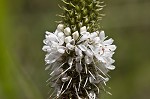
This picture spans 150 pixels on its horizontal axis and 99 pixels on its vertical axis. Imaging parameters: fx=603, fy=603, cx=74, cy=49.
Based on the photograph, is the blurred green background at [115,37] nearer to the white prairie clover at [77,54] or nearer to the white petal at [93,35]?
the white prairie clover at [77,54]

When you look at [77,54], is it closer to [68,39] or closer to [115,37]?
[68,39]

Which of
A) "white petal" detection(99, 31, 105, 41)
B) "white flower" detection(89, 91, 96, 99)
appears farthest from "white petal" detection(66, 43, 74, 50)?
"white flower" detection(89, 91, 96, 99)

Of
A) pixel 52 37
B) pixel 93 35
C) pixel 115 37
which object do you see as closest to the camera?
pixel 93 35

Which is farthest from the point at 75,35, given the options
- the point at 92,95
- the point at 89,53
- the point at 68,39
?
the point at 92,95
